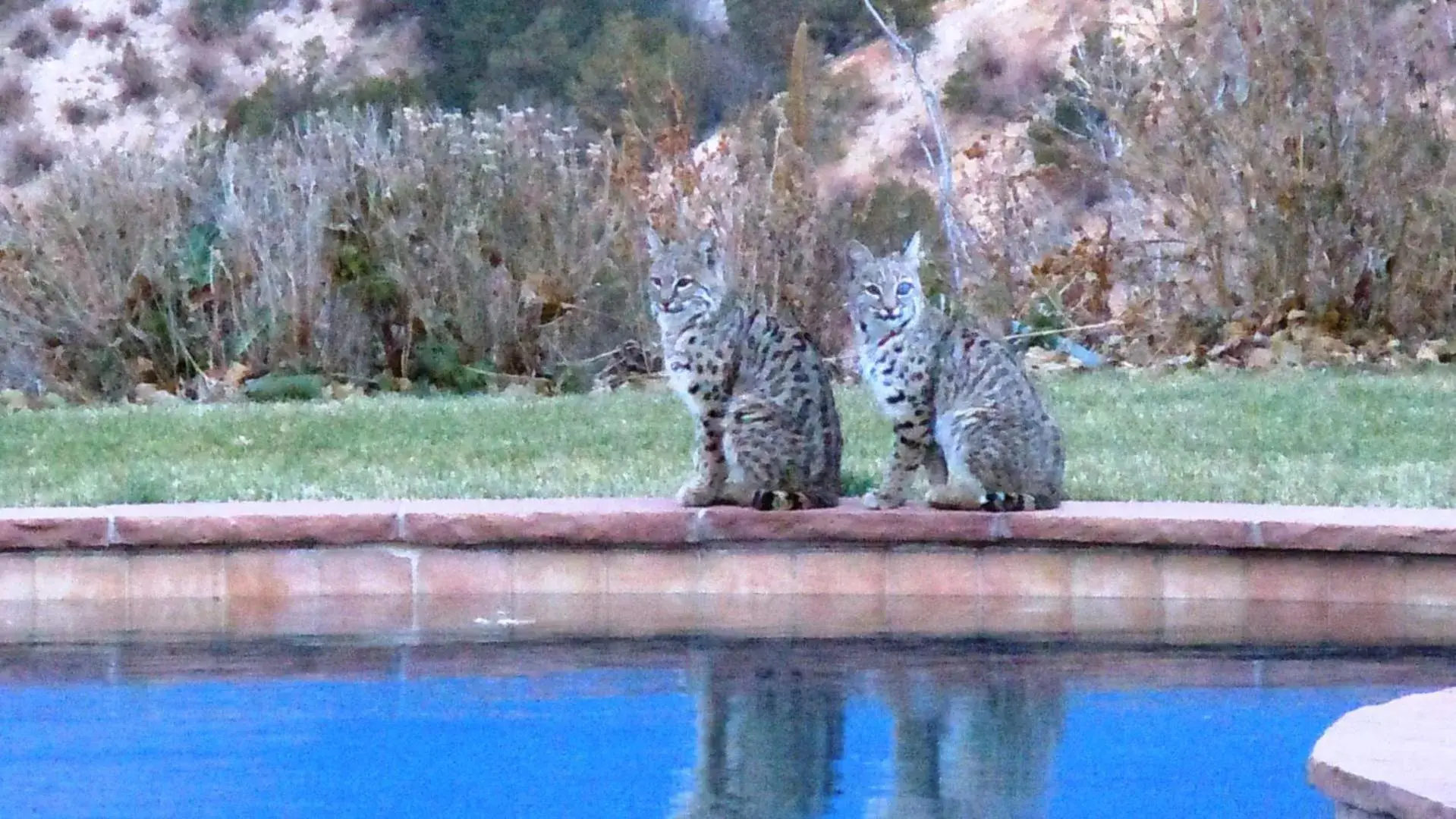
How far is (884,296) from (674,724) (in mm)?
2192

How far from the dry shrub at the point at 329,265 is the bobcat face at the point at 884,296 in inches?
219

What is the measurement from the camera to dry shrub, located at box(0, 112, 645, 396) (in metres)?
12.3

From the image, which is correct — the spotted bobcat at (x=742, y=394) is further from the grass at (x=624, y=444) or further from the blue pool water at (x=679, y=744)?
the blue pool water at (x=679, y=744)

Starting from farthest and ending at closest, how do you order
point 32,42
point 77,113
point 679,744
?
point 32,42, point 77,113, point 679,744

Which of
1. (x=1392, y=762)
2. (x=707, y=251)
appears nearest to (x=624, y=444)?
(x=707, y=251)

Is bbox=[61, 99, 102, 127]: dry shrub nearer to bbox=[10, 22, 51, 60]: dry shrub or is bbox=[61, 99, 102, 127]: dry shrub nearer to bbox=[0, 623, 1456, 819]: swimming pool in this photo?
bbox=[10, 22, 51, 60]: dry shrub

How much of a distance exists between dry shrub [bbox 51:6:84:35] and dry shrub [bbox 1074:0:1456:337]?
26.8 metres

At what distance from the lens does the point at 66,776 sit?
4609 millimetres

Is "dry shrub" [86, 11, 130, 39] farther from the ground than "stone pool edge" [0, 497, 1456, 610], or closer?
farther from the ground

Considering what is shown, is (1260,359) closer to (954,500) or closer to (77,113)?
(954,500)

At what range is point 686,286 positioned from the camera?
23.4 ft

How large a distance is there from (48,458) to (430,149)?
160 inches

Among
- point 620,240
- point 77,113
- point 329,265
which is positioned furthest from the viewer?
point 77,113

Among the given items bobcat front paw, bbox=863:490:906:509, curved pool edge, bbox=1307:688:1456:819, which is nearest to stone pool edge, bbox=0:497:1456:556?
bobcat front paw, bbox=863:490:906:509
